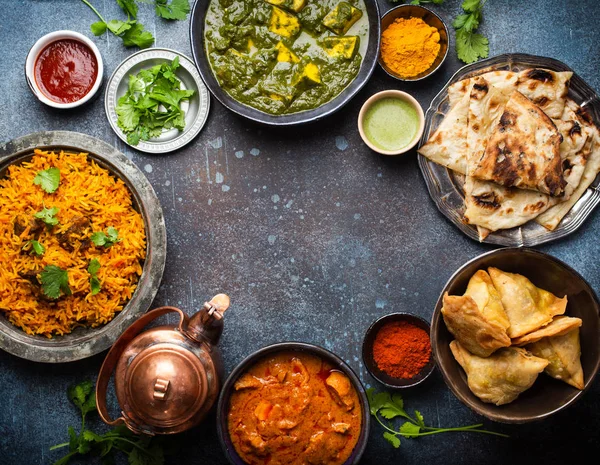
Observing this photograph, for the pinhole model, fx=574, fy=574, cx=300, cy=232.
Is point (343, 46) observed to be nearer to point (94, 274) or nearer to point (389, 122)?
point (389, 122)

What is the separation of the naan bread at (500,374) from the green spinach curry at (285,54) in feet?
4.97


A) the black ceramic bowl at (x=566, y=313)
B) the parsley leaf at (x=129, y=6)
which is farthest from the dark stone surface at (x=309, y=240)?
the black ceramic bowl at (x=566, y=313)

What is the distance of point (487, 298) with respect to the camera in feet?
8.60

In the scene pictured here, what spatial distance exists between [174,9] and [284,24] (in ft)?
2.03

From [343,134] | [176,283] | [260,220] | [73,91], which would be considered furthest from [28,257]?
[343,134]

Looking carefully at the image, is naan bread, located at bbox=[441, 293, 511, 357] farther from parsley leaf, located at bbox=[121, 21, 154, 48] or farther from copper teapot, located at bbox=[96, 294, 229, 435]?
parsley leaf, located at bbox=[121, 21, 154, 48]

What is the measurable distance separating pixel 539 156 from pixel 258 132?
146 centimetres

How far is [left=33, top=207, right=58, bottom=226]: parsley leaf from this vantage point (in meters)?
2.74

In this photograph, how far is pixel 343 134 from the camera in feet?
10.4

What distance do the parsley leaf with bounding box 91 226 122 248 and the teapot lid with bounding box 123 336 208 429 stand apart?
0.57 meters

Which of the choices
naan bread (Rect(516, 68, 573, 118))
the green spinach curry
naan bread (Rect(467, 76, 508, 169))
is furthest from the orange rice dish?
naan bread (Rect(516, 68, 573, 118))

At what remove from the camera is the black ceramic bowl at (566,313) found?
8.64 ft

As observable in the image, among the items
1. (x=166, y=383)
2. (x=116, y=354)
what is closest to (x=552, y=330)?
(x=166, y=383)

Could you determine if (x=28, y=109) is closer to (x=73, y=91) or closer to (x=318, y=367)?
(x=73, y=91)
